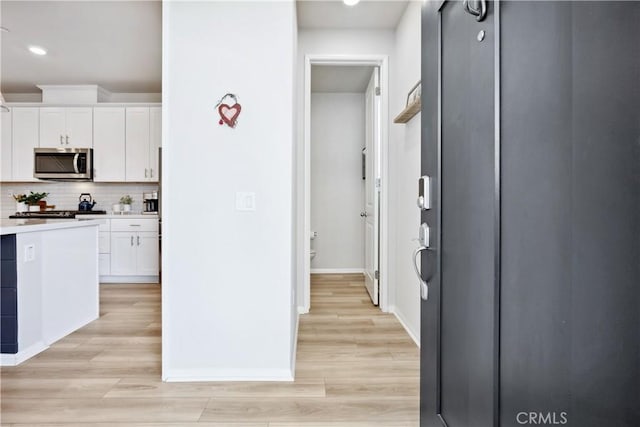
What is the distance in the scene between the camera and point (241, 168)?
2.27 metres

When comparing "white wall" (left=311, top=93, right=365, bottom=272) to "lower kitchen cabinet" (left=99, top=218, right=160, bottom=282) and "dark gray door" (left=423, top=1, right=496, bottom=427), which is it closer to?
"lower kitchen cabinet" (left=99, top=218, right=160, bottom=282)

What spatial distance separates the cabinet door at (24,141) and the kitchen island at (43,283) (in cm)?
268

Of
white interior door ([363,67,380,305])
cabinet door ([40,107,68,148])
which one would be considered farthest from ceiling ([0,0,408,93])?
white interior door ([363,67,380,305])

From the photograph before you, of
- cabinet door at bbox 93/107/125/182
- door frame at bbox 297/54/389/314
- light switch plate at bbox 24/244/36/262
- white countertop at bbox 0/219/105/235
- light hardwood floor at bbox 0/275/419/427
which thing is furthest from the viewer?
cabinet door at bbox 93/107/125/182

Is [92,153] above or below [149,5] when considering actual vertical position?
below

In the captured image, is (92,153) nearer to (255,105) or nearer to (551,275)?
(255,105)

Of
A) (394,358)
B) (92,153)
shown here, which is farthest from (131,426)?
(92,153)

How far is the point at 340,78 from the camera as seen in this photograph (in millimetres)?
5027

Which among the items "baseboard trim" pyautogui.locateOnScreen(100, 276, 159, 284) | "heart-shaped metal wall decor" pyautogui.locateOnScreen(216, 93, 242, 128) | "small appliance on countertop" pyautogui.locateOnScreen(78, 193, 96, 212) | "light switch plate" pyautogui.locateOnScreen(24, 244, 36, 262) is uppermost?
"heart-shaped metal wall decor" pyautogui.locateOnScreen(216, 93, 242, 128)

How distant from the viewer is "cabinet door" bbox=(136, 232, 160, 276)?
5035 mm

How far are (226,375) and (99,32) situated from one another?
344cm

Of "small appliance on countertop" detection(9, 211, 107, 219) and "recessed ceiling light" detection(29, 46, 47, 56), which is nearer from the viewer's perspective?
"recessed ceiling light" detection(29, 46, 47, 56)

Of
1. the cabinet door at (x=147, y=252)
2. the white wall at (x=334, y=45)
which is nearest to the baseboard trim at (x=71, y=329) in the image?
the cabinet door at (x=147, y=252)

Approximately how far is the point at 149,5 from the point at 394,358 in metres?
3.39
